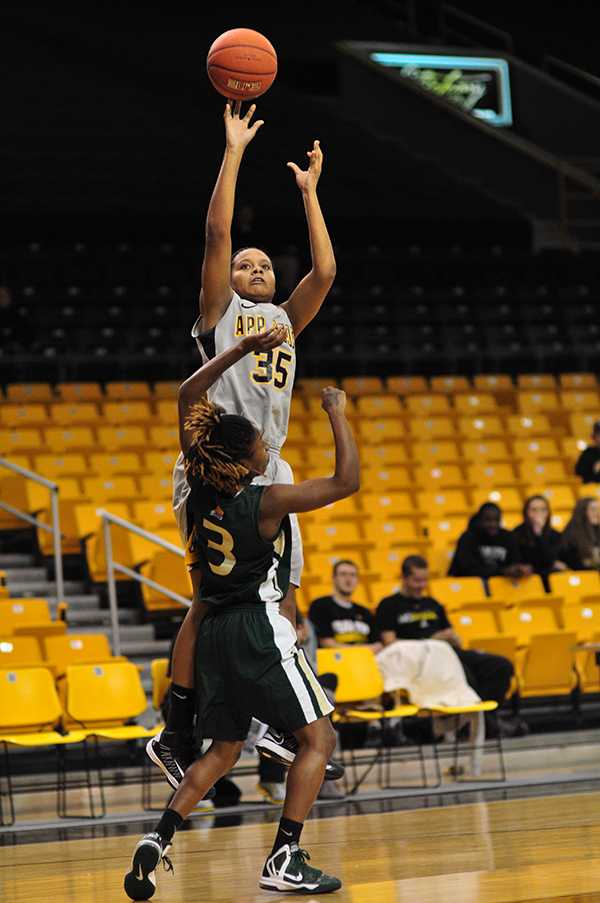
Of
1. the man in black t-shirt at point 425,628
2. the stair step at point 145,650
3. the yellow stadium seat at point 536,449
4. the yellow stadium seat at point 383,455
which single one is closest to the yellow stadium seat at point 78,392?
the yellow stadium seat at point 383,455

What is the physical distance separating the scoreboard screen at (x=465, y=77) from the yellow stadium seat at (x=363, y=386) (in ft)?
16.4

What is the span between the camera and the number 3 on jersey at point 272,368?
16.5 feet

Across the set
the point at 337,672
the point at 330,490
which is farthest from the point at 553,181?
the point at 330,490

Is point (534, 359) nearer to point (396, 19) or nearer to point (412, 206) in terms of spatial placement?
point (412, 206)

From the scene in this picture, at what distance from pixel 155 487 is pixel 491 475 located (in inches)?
127

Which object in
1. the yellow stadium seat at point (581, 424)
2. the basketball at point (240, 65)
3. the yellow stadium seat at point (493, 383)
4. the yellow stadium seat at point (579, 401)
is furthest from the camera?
the yellow stadium seat at point (493, 383)

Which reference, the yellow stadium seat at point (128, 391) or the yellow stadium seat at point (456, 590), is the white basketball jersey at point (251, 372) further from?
the yellow stadium seat at point (128, 391)

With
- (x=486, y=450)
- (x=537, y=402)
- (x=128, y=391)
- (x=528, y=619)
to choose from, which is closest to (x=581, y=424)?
(x=537, y=402)

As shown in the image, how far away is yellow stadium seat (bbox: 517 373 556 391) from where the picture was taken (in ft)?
51.6

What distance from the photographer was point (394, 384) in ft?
50.6

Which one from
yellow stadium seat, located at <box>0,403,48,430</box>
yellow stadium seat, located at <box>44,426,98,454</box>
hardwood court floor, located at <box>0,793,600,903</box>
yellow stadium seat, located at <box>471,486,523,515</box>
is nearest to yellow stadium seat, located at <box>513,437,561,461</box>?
yellow stadium seat, located at <box>471,486,523,515</box>

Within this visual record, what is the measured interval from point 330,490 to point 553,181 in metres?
14.4

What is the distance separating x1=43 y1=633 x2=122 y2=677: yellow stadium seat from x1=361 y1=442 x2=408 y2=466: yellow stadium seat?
180 inches

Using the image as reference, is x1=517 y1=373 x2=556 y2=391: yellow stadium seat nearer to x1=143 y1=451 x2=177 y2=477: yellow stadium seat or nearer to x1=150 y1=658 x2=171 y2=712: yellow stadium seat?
x1=143 y1=451 x2=177 y2=477: yellow stadium seat
